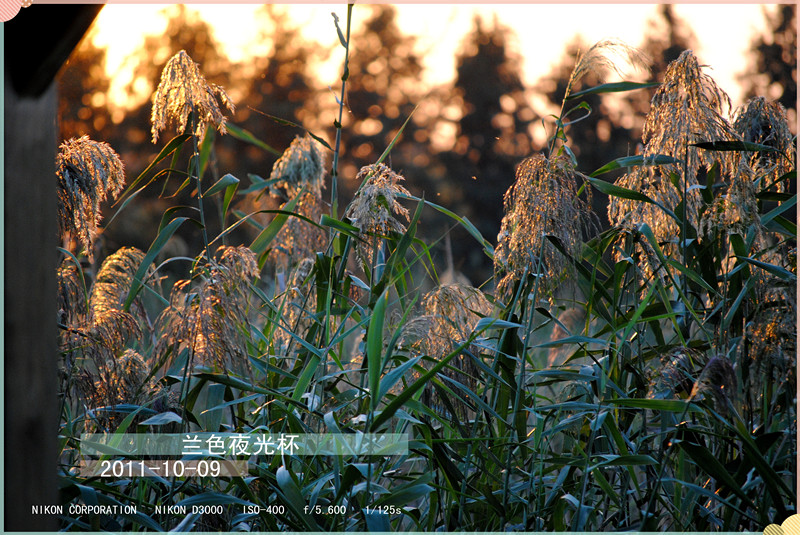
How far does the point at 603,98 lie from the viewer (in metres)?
7.66

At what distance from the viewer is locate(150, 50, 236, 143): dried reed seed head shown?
1465mm

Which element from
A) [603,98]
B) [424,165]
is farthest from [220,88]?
[603,98]

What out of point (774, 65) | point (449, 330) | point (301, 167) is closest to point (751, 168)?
point (449, 330)

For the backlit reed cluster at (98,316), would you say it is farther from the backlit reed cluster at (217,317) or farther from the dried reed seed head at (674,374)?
the dried reed seed head at (674,374)

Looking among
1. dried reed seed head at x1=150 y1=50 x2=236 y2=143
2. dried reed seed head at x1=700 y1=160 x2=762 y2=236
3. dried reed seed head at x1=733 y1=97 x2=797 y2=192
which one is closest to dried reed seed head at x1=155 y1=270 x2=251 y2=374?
dried reed seed head at x1=150 y1=50 x2=236 y2=143

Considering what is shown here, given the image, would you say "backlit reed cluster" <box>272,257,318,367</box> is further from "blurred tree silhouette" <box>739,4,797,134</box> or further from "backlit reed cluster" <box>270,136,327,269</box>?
"blurred tree silhouette" <box>739,4,797,134</box>

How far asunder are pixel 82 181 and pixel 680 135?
1281mm

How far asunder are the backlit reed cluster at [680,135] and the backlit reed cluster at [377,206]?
503 mm

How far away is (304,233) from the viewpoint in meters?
1.90

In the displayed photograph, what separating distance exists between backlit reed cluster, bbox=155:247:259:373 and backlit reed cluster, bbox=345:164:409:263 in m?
0.24

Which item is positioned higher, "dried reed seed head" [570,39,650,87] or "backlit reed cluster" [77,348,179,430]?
"dried reed seed head" [570,39,650,87]

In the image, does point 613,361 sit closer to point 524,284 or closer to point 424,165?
point 524,284

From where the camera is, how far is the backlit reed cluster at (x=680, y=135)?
1.37 meters

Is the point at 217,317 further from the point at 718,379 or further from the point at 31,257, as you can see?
the point at 718,379
